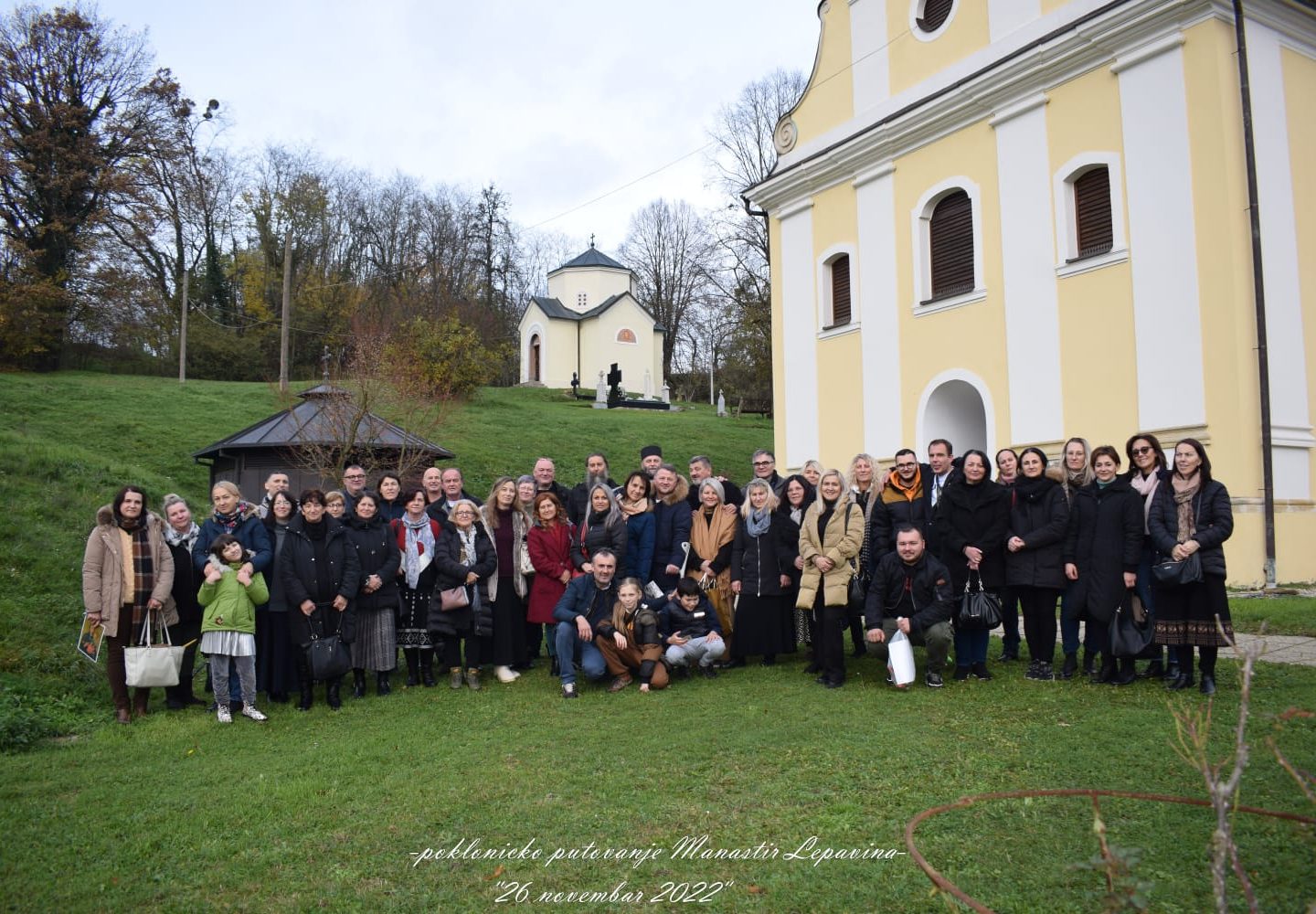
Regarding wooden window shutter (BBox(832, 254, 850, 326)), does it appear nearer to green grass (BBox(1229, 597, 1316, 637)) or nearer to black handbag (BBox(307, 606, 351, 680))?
green grass (BBox(1229, 597, 1316, 637))

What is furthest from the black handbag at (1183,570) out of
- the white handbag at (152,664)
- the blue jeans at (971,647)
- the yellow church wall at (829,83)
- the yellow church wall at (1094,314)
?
the yellow church wall at (829,83)

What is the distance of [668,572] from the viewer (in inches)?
334

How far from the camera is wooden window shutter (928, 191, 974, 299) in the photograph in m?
15.8

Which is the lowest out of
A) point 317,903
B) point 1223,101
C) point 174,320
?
point 317,903

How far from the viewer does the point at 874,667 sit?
814 centimetres

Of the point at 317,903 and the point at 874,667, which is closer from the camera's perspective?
the point at 317,903

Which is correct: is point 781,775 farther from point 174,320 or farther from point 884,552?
point 174,320

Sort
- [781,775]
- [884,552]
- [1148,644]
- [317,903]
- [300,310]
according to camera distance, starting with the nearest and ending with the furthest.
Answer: [317,903] → [781,775] → [1148,644] → [884,552] → [300,310]

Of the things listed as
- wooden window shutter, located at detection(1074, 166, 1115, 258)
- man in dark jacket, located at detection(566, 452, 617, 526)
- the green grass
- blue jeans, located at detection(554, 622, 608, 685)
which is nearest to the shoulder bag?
blue jeans, located at detection(554, 622, 608, 685)

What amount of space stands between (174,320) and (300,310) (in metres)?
5.11

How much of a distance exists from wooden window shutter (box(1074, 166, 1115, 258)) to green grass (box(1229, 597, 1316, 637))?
223 inches

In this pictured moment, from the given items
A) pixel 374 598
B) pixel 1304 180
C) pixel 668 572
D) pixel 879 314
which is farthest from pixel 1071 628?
pixel 879 314

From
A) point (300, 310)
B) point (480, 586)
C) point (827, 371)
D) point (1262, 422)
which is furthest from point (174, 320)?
point (1262, 422)

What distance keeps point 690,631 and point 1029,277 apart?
9514 mm
